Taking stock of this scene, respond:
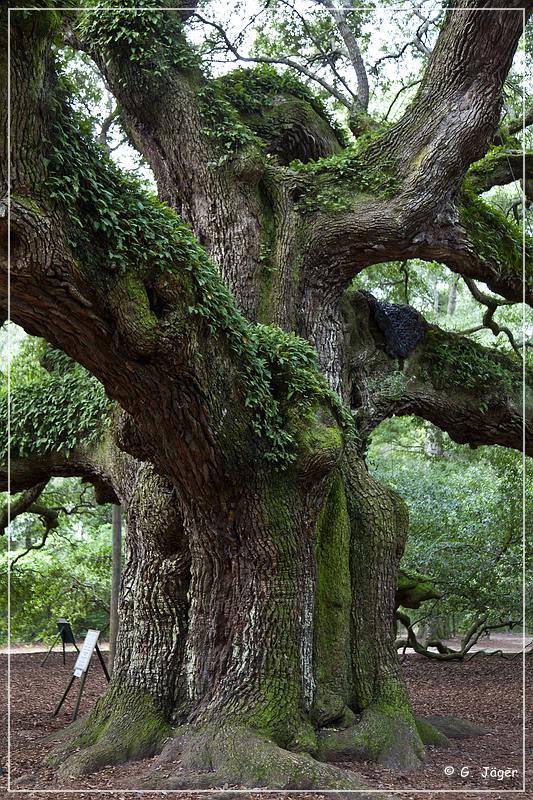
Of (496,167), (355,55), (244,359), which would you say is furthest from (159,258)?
(355,55)

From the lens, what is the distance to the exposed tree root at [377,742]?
5934 millimetres

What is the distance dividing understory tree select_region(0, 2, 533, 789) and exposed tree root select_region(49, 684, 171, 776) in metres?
0.02

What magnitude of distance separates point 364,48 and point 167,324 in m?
7.87

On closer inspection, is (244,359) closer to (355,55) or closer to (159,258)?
(159,258)

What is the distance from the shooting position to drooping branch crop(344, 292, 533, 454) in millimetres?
8531

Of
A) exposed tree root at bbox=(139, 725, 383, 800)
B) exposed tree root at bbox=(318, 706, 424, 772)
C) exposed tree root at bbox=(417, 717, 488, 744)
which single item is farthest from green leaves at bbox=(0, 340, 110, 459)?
exposed tree root at bbox=(417, 717, 488, 744)

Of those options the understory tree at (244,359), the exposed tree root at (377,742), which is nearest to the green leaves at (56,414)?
the understory tree at (244,359)

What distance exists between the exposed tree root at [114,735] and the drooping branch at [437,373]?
387 cm

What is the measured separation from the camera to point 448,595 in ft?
40.8

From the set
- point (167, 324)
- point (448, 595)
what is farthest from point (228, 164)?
point (448, 595)

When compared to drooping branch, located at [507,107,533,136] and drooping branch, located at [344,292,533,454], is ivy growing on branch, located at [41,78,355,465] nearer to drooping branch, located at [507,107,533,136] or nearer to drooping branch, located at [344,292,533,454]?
drooping branch, located at [344,292,533,454]

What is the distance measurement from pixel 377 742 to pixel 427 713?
11.6 ft

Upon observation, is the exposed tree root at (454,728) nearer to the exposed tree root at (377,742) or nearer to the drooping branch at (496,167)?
the exposed tree root at (377,742)

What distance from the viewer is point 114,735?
595 centimetres
